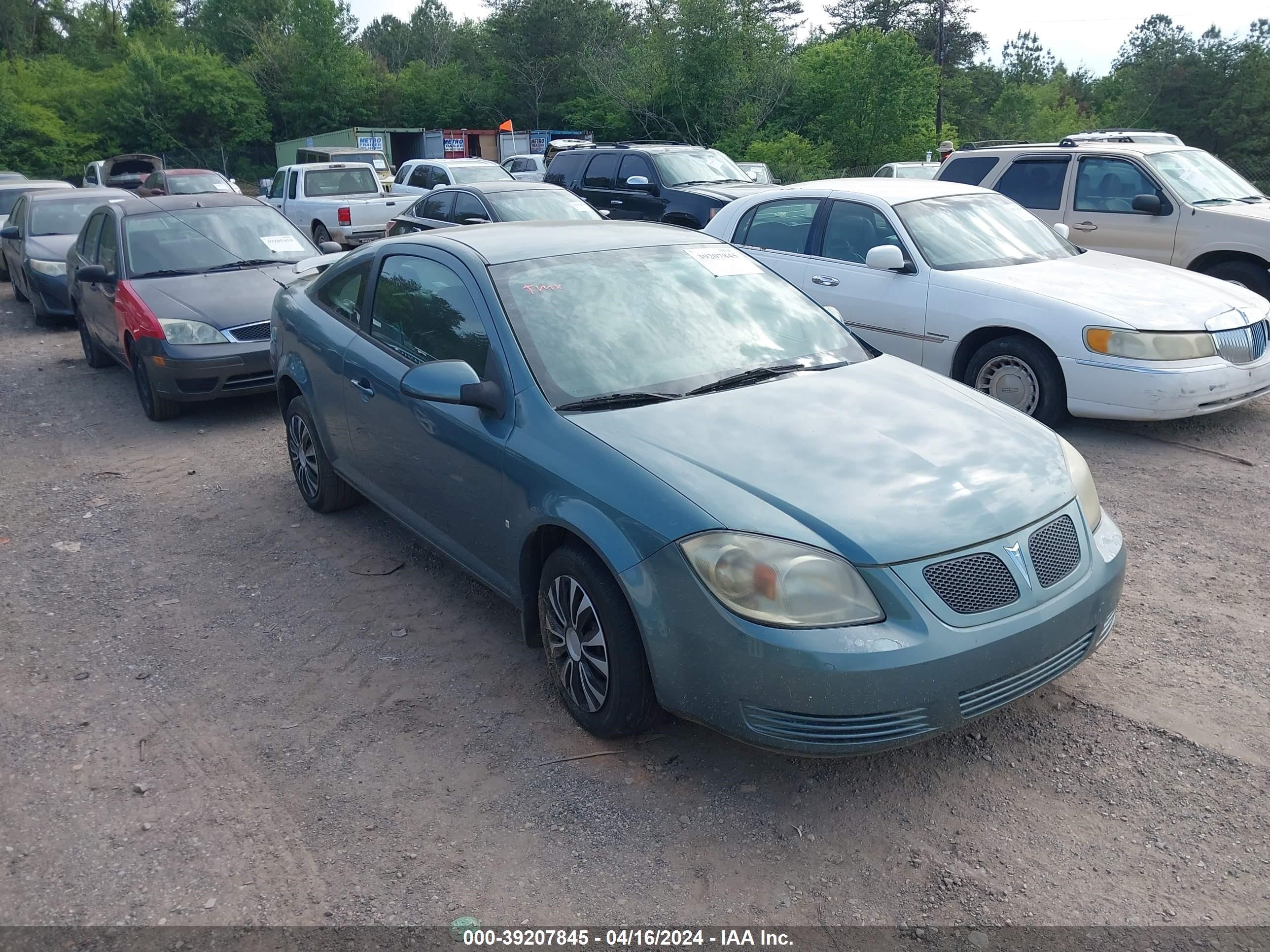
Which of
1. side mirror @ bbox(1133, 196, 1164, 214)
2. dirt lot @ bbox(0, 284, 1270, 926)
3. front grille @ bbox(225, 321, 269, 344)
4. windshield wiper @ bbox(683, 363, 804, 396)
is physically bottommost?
dirt lot @ bbox(0, 284, 1270, 926)

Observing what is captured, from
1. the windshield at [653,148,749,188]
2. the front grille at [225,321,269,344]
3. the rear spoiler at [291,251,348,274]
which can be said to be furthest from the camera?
the windshield at [653,148,749,188]

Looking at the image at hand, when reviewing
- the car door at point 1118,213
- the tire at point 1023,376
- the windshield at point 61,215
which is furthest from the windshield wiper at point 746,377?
the windshield at point 61,215

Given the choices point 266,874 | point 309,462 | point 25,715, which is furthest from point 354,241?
point 266,874

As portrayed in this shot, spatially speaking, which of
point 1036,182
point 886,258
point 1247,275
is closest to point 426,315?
point 886,258

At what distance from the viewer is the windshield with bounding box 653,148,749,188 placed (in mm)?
14938

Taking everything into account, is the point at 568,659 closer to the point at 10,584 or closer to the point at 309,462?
the point at 309,462

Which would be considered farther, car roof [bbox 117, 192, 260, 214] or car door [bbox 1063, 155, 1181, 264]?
car door [bbox 1063, 155, 1181, 264]

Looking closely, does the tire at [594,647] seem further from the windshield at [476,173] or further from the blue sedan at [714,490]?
the windshield at [476,173]

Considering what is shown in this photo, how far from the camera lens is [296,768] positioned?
3.54m

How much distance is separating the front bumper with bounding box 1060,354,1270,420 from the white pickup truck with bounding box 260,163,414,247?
42.4 ft

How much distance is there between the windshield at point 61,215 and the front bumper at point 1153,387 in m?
12.3

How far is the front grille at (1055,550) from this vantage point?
3.19m

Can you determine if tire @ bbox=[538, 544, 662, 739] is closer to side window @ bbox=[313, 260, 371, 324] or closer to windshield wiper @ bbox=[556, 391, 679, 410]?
windshield wiper @ bbox=[556, 391, 679, 410]

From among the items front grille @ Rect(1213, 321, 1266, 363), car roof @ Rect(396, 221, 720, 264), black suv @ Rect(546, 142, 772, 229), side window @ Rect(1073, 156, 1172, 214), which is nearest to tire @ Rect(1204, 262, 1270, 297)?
side window @ Rect(1073, 156, 1172, 214)
